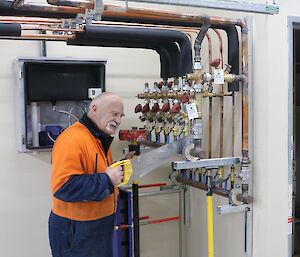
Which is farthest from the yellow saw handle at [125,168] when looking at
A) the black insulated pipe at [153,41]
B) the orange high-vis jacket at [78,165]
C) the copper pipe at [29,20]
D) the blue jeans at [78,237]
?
the copper pipe at [29,20]

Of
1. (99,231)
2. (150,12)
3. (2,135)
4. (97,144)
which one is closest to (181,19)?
(150,12)

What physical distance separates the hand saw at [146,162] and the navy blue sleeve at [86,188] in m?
0.08

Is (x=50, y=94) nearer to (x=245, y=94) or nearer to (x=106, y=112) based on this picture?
(x=106, y=112)

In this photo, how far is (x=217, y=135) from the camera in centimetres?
218

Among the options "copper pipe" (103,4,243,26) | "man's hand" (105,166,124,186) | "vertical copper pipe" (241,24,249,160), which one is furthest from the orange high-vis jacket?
"vertical copper pipe" (241,24,249,160)

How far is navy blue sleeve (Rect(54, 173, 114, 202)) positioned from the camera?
1617 millimetres

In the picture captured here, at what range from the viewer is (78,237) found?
5.74ft

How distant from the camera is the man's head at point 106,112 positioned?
5.86 feet

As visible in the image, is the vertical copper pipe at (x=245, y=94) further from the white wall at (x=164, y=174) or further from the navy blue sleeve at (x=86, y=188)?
the navy blue sleeve at (x=86, y=188)

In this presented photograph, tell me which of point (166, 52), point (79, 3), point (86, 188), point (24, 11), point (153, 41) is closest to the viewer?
point (79, 3)

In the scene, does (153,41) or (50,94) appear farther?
(50,94)

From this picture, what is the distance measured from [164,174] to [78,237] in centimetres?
108

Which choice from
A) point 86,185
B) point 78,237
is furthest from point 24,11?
point 78,237

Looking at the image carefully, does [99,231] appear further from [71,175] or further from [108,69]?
[108,69]
